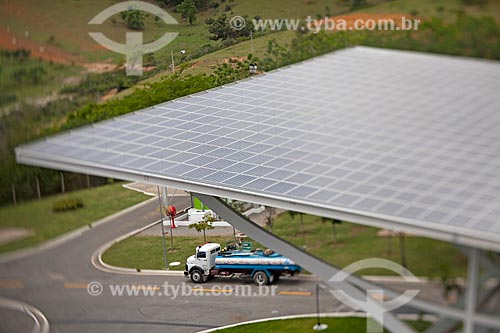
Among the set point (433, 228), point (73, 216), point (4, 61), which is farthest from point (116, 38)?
point (433, 228)

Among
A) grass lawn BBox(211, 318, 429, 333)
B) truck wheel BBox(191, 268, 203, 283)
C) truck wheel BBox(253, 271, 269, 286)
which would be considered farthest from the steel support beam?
truck wheel BBox(191, 268, 203, 283)

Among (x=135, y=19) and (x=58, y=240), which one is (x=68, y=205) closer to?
(x=58, y=240)

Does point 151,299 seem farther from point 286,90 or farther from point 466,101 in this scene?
point 466,101

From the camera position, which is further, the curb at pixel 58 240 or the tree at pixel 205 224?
the curb at pixel 58 240

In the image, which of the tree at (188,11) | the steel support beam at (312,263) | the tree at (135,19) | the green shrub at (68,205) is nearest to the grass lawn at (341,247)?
the green shrub at (68,205)

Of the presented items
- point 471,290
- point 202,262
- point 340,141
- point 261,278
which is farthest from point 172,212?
point 471,290

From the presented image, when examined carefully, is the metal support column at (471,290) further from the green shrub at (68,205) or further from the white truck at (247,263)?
the green shrub at (68,205)

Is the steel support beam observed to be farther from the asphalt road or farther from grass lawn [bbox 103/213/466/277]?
the asphalt road
